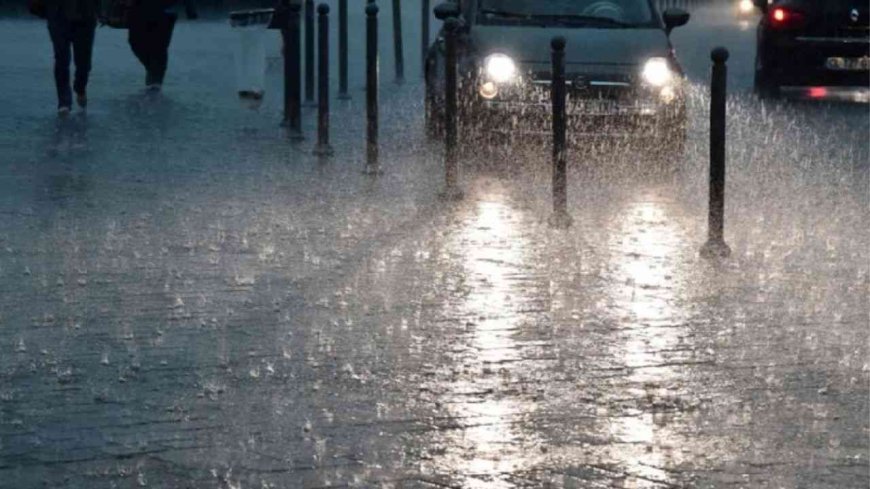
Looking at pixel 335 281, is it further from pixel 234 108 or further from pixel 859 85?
pixel 859 85

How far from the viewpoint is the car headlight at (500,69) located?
1502 centimetres

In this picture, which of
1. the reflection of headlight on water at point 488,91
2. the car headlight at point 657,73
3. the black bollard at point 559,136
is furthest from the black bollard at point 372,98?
the black bollard at point 559,136

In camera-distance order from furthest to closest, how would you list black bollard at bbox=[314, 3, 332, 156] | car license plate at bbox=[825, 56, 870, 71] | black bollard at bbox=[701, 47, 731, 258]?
car license plate at bbox=[825, 56, 870, 71]
black bollard at bbox=[314, 3, 332, 156]
black bollard at bbox=[701, 47, 731, 258]

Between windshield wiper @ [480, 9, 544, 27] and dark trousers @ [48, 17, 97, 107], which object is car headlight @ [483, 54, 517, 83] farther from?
dark trousers @ [48, 17, 97, 107]

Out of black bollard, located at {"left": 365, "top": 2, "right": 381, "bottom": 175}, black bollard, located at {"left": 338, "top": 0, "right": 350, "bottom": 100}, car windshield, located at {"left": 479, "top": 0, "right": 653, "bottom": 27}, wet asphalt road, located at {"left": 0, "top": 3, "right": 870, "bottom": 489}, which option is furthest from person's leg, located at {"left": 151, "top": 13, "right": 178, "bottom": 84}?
black bollard, located at {"left": 365, "top": 2, "right": 381, "bottom": 175}

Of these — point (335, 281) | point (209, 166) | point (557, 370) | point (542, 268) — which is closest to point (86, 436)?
point (557, 370)

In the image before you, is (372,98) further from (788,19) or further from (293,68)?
(788,19)

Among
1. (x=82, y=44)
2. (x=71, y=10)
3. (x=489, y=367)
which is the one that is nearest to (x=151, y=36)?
(x=82, y=44)

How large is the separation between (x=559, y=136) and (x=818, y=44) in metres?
11.6

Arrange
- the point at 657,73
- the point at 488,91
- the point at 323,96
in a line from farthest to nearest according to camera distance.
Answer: the point at 657,73, the point at 323,96, the point at 488,91

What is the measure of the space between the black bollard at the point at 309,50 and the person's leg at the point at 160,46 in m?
1.64

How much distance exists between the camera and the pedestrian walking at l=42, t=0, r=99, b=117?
18109 mm

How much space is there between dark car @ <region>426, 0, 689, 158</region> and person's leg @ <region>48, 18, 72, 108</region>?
3.97 metres

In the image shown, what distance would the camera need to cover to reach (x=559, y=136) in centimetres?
1205
